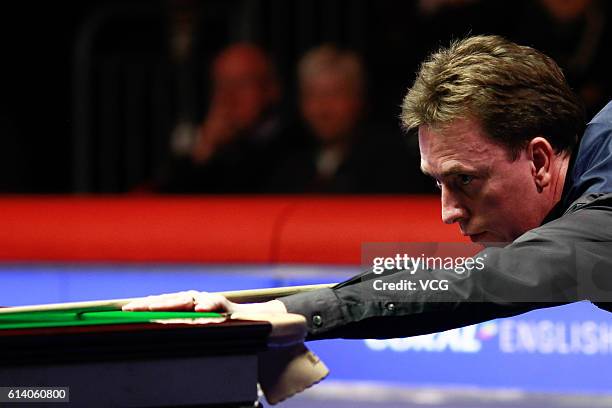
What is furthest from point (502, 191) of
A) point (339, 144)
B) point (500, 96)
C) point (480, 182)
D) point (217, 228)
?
point (339, 144)

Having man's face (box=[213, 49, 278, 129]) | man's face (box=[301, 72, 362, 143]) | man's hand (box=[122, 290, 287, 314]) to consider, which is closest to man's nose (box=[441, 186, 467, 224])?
man's hand (box=[122, 290, 287, 314])

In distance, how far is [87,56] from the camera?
676cm

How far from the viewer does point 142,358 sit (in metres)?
1.84

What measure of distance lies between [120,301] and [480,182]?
32.1 inches

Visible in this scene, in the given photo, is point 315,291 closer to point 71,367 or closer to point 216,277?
point 71,367

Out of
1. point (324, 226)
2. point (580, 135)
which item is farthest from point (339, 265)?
point (580, 135)

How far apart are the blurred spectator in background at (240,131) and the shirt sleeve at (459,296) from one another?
3803 millimetres

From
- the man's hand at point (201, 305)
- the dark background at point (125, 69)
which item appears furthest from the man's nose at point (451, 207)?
the dark background at point (125, 69)

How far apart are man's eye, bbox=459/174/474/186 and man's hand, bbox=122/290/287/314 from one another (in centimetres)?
59

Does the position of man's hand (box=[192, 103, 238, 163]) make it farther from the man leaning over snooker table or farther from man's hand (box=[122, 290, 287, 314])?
man's hand (box=[122, 290, 287, 314])

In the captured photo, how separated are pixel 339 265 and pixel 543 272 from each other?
246 centimetres

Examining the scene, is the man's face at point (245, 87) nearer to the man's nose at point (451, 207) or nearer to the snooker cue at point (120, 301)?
the man's nose at point (451, 207)

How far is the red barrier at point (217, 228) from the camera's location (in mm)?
4574

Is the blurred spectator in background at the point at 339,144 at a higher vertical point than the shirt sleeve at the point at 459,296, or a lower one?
higher
